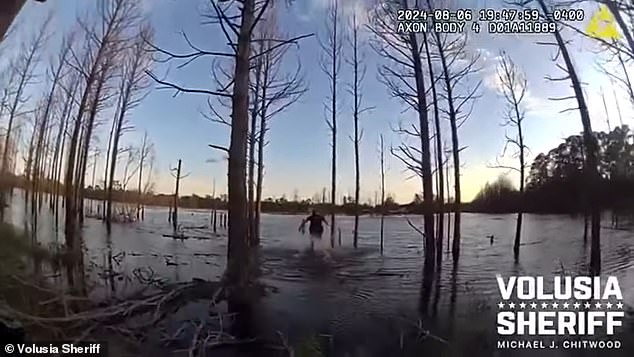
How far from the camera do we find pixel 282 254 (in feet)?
8.13

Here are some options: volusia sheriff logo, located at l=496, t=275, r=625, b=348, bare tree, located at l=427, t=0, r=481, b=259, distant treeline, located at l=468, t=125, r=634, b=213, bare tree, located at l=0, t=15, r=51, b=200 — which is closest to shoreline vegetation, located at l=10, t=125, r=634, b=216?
distant treeline, located at l=468, t=125, r=634, b=213

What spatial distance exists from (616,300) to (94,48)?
221cm

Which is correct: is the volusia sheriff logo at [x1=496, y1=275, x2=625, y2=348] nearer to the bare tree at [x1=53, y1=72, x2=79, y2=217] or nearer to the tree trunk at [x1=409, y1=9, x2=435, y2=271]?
the tree trunk at [x1=409, y1=9, x2=435, y2=271]

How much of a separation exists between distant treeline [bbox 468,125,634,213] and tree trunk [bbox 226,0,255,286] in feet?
2.87

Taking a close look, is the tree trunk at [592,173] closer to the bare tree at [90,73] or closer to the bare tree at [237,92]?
the bare tree at [237,92]

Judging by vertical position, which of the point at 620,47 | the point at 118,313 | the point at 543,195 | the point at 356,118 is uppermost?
the point at 620,47

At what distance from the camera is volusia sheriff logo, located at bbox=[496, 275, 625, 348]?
Answer: 239cm

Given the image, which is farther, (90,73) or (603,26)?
(90,73)

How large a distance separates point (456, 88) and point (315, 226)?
759 mm

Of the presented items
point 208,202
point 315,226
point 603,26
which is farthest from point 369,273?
point 603,26

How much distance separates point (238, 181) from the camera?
247 cm

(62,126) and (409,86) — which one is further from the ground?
(409,86)

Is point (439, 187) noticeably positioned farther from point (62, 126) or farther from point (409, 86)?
point (62, 126)

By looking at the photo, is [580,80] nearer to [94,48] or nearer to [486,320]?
[486,320]
